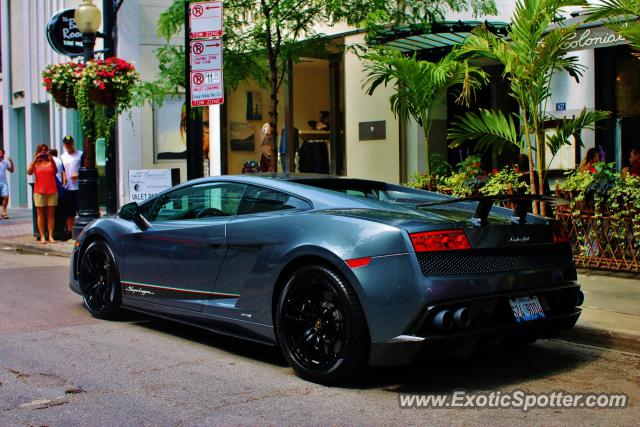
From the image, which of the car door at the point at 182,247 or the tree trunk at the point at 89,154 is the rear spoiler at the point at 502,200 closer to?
the car door at the point at 182,247

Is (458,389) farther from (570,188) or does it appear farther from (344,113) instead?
(344,113)

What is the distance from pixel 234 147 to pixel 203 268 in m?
13.3

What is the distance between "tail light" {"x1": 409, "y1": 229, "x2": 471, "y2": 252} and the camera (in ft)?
16.3

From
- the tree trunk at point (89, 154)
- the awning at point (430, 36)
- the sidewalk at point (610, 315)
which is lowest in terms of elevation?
Answer: the sidewalk at point (610, 315)

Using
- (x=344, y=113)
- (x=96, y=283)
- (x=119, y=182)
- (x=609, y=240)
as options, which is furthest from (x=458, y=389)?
(x=119, y=182)

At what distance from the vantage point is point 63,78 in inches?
566

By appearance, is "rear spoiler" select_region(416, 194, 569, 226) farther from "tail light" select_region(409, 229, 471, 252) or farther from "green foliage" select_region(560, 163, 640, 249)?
"green foliage" select_region(560, 163, 640, 249)

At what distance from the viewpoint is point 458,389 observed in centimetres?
525

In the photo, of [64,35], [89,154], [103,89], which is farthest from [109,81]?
[64,35]

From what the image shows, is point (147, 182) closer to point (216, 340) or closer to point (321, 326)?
point (216, 340)

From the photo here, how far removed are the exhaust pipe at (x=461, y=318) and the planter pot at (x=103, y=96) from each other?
1068 cm

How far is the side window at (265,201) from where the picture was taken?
5.91 metres

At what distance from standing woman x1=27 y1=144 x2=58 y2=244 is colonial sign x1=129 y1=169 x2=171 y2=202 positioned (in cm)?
215

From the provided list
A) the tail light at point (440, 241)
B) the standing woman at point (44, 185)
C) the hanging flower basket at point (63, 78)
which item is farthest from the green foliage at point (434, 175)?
the tail light at point (440, 241)
